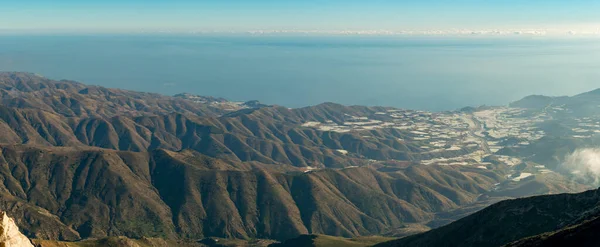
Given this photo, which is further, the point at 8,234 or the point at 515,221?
the point at 515,221

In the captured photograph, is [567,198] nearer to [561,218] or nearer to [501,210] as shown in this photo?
[561,218]

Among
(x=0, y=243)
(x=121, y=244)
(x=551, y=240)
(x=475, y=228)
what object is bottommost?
(x=121, y=244)

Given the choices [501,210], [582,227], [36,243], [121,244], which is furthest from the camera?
[121,244]

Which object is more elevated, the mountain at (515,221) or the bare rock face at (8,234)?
the bare rock face at (8,234)

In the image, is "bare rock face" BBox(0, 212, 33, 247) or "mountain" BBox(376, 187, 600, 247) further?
"mountain" BBox(376, 187, 600, 247)

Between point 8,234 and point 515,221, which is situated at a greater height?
point 8,234

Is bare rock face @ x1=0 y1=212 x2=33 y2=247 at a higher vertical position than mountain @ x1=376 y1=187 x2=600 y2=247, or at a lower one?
higher

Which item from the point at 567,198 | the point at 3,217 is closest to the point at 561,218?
the point at 567,198

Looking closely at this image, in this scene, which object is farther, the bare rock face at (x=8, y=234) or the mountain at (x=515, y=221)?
the mountain at (x=515, y=221)
